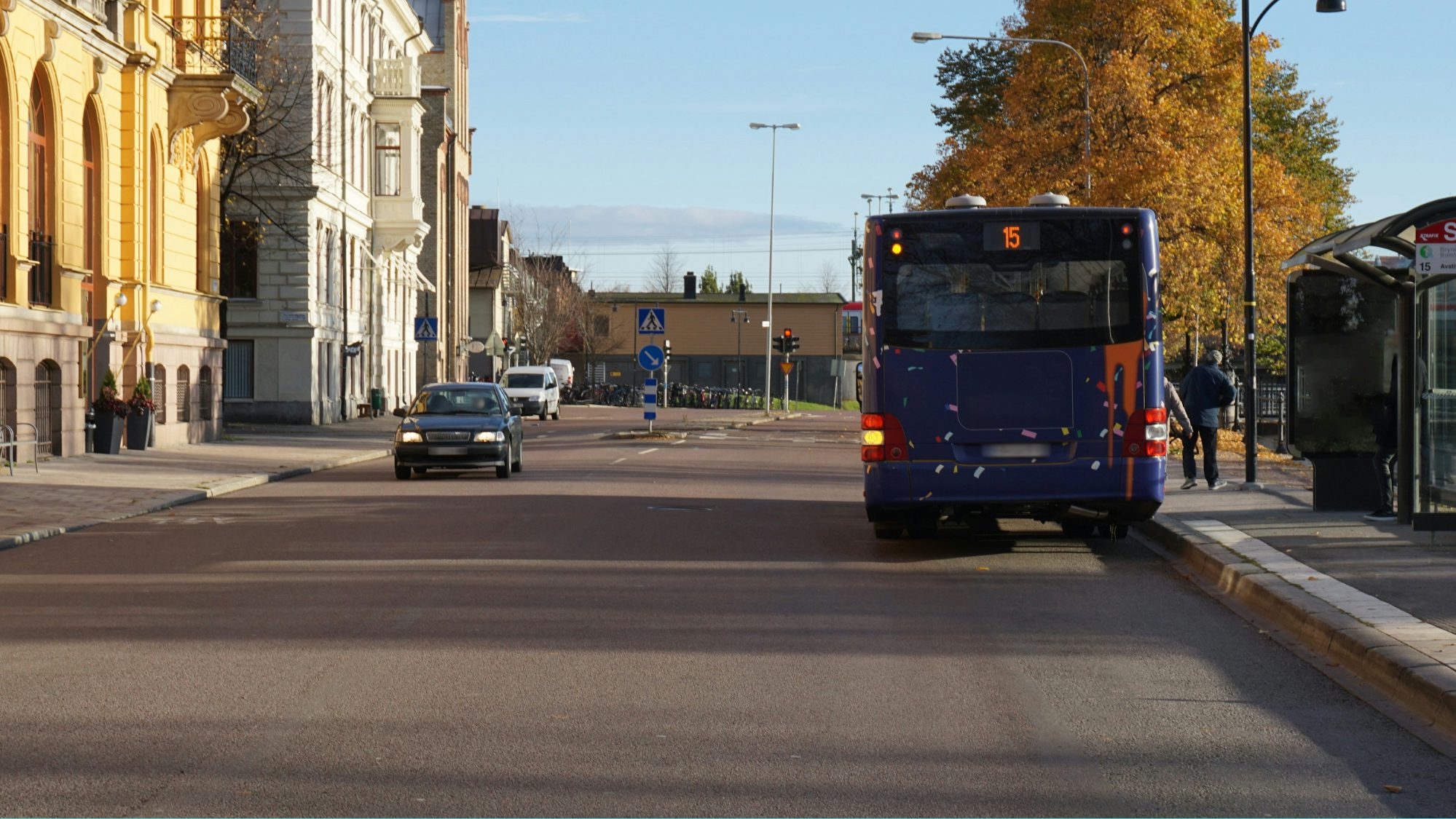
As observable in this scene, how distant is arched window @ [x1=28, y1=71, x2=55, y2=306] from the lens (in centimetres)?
2655

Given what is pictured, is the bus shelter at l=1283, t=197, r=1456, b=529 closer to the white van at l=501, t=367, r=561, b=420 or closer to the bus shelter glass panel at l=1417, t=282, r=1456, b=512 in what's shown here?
the bus shelter glass panel at l=1417, t=282, r=1456, b=512

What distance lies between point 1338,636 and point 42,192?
76.1ft

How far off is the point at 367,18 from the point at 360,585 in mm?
47037

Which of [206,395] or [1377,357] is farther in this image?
[206,395]

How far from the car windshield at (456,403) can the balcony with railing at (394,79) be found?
33.0 m

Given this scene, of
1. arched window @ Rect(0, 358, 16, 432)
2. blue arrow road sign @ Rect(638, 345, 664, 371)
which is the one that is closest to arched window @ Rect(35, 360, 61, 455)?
arched window @ Rect(0, 358, 16, 432)

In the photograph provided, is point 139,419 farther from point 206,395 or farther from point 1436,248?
point 1436,248

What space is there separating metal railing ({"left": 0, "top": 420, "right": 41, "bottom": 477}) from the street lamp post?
85.6 metres

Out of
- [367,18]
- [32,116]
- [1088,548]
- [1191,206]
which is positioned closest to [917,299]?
[1088,548]

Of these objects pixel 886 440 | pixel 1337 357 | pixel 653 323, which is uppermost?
pixel 653 323

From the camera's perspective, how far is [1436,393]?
1341 cm

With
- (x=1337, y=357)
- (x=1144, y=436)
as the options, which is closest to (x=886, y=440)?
(x=1144, y=436)

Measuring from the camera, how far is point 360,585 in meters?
12.1

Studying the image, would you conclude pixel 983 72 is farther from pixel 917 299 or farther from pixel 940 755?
pixel 940 755
